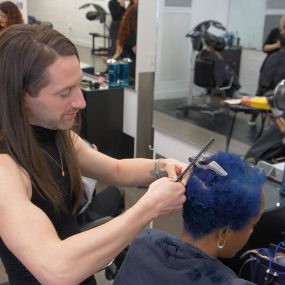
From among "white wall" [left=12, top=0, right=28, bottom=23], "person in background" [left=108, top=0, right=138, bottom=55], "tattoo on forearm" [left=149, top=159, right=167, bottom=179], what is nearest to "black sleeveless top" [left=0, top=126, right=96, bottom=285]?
"tattoo on forearm" [left=149, top=159, right=167, bottom=179]

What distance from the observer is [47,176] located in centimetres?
94

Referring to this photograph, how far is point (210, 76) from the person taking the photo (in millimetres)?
3348

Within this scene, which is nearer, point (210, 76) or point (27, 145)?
point (27, 145)

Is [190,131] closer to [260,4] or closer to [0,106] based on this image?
[260,4]

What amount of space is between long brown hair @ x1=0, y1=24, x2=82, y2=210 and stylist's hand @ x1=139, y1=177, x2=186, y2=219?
274 mm

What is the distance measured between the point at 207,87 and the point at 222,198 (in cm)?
256

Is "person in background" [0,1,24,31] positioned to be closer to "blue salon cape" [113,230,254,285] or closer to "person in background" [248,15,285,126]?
"person in background" [248,15,285,126]

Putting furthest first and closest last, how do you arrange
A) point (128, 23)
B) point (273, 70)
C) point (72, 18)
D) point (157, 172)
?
point (72, 18)
point (128, 23)
point (273, 70)
point (157, 172)

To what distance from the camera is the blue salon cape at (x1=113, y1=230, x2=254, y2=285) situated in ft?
2.75

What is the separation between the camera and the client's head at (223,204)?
88 centimetres

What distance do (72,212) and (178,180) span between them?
34 centimetres

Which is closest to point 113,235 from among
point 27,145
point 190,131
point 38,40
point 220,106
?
point 27,145

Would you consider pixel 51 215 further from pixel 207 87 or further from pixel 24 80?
pixel 207 87

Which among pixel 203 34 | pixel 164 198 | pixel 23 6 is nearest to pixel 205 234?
pixel 164 198
